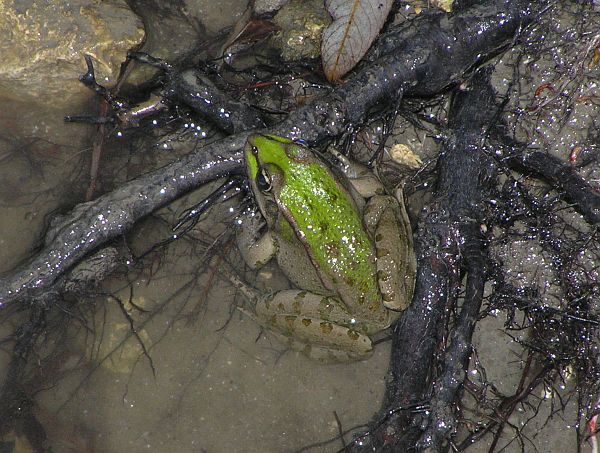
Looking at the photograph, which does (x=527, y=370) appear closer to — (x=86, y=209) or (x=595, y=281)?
(x=595, y=281)

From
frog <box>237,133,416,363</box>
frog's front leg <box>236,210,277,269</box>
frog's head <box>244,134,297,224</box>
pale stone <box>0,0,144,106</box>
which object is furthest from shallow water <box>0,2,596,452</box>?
frog's head <box>244,134,297,224</box>

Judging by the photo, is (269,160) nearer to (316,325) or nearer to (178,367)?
(316,325)

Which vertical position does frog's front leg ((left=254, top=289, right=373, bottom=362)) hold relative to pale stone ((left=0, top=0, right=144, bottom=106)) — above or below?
below

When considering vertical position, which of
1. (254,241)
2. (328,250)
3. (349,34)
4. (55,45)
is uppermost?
(349,34)

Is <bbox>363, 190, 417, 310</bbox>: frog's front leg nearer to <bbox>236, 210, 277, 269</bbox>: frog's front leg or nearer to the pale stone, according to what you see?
<bbox>236, 210, 277, 269</bbox>: frog's front leg

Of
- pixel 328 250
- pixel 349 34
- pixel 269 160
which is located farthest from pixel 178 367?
pixel 349 34

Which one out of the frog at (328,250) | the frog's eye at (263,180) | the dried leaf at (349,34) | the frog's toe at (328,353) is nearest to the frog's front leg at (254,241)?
the frog at (328,250)
